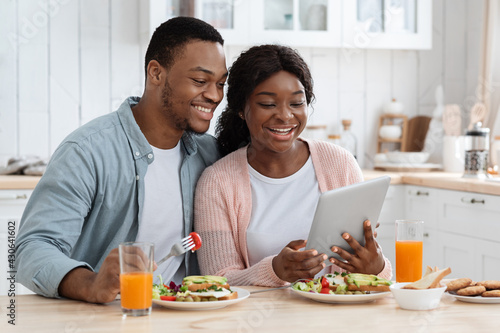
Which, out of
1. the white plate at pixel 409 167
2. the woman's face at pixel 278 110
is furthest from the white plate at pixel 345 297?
the white plate at pixel 409 167

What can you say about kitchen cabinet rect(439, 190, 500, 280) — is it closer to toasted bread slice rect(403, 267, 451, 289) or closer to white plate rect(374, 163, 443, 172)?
white plate rect(374, 163, 443, 172)

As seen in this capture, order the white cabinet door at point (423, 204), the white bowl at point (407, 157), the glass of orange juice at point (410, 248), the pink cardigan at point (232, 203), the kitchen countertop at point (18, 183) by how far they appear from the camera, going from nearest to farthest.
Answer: the glass of orange juice at point (410, 248) < the pink cardigan at point (232, 203) < the kitchen countertop at point (18, 183) < the white cabinet door at point (423, 204) < the white bowl at point (407, 157)

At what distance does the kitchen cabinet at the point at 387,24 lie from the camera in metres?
3.61

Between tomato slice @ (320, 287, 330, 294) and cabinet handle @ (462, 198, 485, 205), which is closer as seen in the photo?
tomato slice @ (320, 287, 330, 294)

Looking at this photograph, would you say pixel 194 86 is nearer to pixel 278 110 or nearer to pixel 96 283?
pixel 278 110

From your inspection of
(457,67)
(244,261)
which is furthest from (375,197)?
(457,67)

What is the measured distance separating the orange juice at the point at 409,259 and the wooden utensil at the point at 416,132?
2.54 m

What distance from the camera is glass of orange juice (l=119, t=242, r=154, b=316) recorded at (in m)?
1.24

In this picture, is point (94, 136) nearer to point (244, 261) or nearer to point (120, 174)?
point (120, 174)

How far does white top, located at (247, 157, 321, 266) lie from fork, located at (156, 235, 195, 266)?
500 mm

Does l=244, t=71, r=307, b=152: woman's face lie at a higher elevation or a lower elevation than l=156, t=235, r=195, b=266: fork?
higher

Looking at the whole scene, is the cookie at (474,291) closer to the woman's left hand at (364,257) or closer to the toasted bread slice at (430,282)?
the toasted bread slice at (430,282)

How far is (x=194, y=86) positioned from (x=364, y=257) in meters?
0.69

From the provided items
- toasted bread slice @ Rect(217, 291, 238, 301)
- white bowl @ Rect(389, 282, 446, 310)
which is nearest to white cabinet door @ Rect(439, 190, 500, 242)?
white bowl @ Rect(389, 282, 446, 310)
